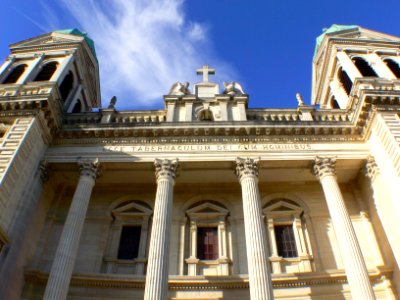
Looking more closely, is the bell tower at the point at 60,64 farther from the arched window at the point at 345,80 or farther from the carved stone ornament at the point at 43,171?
the arched window at the point at 345,80

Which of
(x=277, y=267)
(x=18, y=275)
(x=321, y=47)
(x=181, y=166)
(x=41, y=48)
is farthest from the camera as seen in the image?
(x=321, y=47)

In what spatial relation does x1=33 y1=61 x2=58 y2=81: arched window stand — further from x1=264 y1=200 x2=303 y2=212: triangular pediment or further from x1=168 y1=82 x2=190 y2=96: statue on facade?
x1=264 y1=200 x2=303 y2=212: triangular pediment

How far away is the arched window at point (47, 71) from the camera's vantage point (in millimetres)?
23220

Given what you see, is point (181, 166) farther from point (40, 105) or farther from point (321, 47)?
point (321, 47)

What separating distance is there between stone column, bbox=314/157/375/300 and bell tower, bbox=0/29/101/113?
14776 mm

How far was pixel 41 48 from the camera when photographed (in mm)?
25188

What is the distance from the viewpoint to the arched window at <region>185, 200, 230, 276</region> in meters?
17.1

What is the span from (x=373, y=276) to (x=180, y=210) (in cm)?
933

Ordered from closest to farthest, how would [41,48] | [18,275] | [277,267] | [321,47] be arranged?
1. [18,275]
2. [277,267]
3. [41,48]
4. [321,47]

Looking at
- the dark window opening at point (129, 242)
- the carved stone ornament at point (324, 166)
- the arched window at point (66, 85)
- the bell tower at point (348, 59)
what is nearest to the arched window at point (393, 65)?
the bell tower at point (348, 59)

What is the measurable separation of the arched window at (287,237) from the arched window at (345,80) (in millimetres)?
9493

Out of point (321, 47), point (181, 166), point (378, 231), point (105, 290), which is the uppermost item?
point (321, 47)

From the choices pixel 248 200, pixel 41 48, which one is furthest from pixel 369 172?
pixel 41 48

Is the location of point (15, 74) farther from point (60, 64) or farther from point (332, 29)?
point (332, 29)
